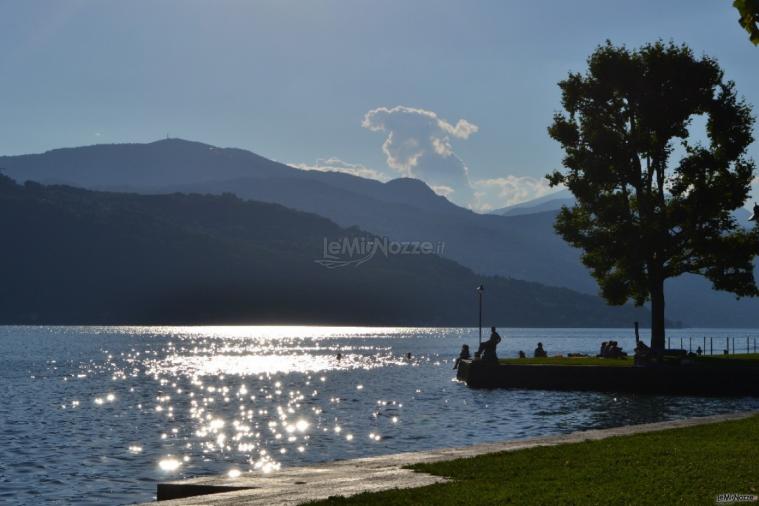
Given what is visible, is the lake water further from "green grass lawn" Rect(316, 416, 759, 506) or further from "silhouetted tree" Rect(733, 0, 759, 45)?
"silhouetted tree" Rect(733, 0, 759, 45)

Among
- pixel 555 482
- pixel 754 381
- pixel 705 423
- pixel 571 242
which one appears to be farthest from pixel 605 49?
pixel 555 482

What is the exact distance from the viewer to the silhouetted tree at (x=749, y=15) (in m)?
12.2

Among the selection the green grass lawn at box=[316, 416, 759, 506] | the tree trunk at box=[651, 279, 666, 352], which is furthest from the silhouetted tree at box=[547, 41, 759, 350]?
the green grass lawn at box=[316, 416, 759, 506]

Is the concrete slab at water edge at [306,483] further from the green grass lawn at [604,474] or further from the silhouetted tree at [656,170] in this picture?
the silhouetted tree at [656,170]

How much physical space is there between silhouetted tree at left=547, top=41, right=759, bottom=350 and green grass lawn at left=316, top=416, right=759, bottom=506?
3756 centimetres

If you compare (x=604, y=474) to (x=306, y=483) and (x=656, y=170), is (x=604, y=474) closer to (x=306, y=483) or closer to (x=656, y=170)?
(x=306, y=483)

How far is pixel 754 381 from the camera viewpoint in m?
55.0

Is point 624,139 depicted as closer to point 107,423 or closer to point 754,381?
point 754,381

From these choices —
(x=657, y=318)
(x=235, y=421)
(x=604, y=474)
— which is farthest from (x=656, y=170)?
(x=604, y=474)

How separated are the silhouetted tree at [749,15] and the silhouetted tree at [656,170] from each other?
48.9 metres

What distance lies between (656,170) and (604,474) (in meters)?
47.4

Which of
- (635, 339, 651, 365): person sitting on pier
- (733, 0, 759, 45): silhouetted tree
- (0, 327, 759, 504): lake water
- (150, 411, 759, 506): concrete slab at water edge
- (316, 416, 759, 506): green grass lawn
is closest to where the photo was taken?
(733, 0, 759, 45): silhouetted tree

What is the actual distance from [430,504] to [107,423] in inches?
1382

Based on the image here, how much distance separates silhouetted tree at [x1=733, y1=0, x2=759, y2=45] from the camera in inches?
481
